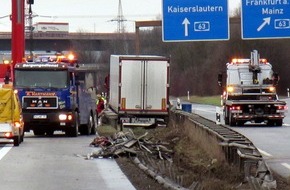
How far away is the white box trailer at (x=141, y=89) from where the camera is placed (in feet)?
116

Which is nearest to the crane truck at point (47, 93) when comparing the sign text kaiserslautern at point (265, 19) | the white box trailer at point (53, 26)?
the sign text kaiserslautern at point (265, 19)

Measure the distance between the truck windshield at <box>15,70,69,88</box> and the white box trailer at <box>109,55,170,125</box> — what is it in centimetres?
321

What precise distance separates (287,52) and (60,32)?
2442cm

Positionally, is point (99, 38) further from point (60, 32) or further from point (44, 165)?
point (44, 165)

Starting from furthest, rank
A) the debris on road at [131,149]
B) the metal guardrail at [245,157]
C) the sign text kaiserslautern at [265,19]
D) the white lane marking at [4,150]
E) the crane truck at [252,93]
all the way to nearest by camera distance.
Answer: the crane truck at [252,93]
the white lane marking at [4,150]
the debris on road at [131,149]
the sign text kaiserslautern at [265,19]
the metal guardrail at [245,157]

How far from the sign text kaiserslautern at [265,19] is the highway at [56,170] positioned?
507 cm

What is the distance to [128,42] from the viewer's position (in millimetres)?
80625

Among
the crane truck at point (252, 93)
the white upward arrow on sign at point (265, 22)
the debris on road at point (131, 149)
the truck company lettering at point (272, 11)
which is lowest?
the debris on road at point (131, 149)

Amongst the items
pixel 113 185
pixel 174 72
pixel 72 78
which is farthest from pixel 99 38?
pixel 113 185

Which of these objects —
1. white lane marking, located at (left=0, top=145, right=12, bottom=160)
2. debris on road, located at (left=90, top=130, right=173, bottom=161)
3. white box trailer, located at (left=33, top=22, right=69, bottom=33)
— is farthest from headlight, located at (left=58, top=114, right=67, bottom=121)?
white box trailer, located at (left=33, top=22, right=69, bottom=33)

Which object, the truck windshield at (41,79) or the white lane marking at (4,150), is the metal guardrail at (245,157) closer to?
the white lane marking at (4,150)

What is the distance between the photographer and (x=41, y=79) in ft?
109

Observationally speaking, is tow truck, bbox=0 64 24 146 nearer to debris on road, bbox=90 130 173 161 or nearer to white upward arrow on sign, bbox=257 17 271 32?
debris on road, bbox=90 130 173 161

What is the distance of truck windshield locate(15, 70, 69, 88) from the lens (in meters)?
33.1
